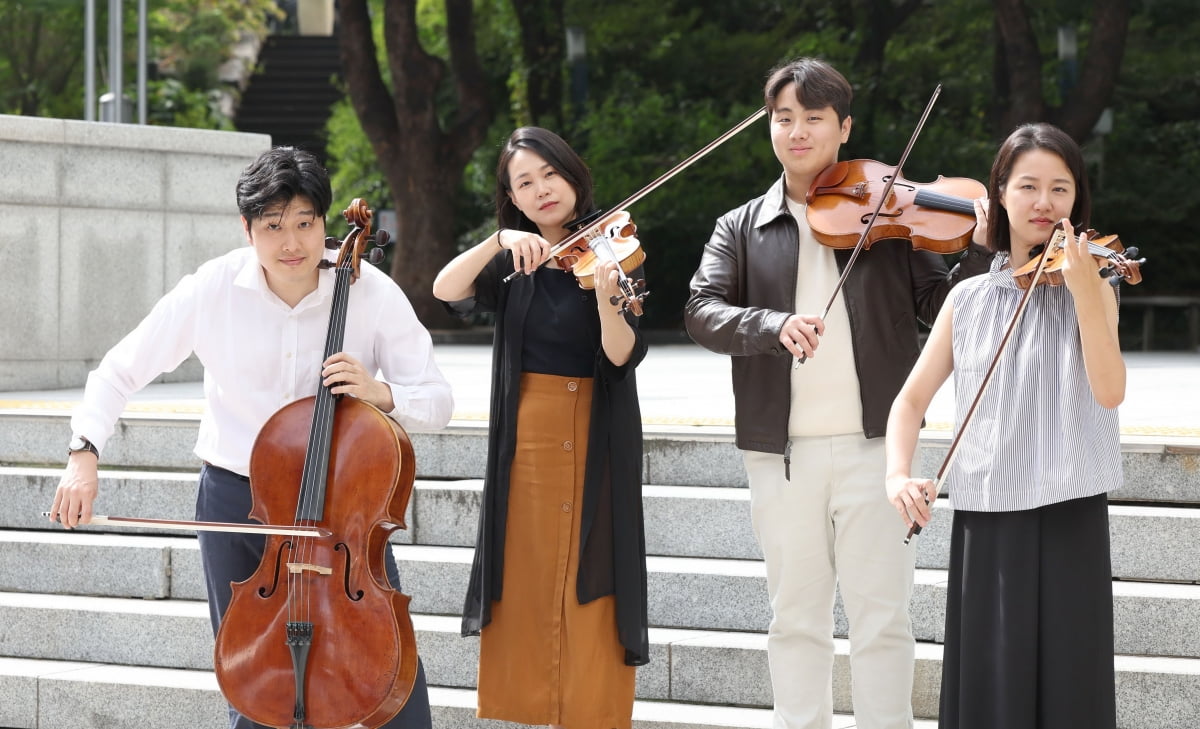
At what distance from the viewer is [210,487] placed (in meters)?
3.07

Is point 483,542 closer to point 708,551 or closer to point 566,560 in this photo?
point 566,560

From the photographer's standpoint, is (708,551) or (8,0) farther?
(8,0)

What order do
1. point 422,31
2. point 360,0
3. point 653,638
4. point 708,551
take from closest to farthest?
1. point 653,638
2. point 708,551
3. point 360,0
4. point 422,31

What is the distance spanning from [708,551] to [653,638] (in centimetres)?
42

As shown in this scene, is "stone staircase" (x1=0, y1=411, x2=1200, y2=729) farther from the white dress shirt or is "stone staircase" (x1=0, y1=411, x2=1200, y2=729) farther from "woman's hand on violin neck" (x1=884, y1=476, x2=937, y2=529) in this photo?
the white dress shirt

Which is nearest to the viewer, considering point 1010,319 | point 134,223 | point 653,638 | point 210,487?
point 1010,319

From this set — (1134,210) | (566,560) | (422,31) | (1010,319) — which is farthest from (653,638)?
(422,31)

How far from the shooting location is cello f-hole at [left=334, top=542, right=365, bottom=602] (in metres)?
2.81

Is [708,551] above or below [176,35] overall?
below

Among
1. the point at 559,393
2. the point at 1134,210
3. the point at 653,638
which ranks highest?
the point at 1134,210

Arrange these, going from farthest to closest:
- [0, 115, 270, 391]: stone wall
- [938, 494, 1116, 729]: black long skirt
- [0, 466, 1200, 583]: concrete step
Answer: [0, 115, 270, 391]: stone wall → [0, 466, 1200, 583]: concrete step → [938, 494, 1116, 729]: black long skirt

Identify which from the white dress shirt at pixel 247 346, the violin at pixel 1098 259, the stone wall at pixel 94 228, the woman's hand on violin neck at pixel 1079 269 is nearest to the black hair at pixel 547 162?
the white dress shirt at pixel 247 346

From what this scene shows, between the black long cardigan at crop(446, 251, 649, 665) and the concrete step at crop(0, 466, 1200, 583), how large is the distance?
64 centimetres

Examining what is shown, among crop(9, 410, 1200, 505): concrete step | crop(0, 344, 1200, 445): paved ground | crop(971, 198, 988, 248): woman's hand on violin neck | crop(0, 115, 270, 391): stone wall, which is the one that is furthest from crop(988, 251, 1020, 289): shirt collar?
crop(0, 115, 270, 391): stone wall
